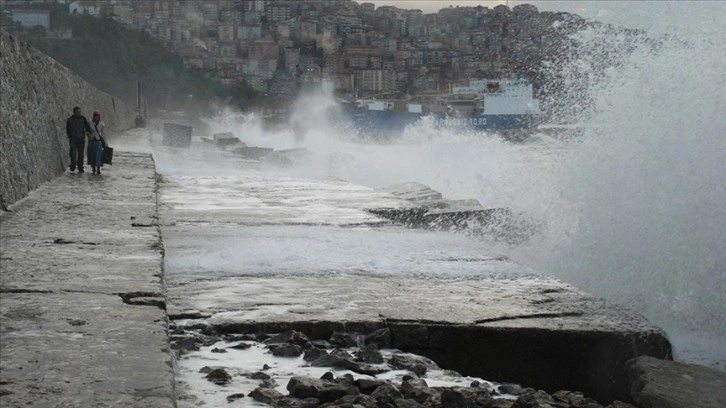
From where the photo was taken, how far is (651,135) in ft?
29.6

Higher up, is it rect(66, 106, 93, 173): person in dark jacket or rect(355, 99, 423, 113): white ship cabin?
rect(66, 106, 93, 173): person in dark jacket

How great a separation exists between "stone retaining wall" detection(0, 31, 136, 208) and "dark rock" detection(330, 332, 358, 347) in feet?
11.4

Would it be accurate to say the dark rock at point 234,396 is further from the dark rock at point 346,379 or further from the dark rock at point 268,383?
the dark rock at point 346,379

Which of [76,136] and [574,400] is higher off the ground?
[76,136]

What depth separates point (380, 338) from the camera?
354 centimetres

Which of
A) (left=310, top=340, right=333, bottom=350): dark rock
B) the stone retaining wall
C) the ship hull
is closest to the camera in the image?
(left=310, top=340, right=333, bottom=350): dark rock

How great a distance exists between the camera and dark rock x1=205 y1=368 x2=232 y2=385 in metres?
2.86

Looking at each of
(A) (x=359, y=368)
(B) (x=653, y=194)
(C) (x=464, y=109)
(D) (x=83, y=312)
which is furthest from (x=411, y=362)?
(C) (x=464, y=109)

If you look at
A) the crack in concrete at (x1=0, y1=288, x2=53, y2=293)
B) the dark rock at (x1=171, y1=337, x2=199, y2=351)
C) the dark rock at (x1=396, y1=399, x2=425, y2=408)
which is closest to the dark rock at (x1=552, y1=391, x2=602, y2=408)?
the dark rock at (x1=396, y1=399, x2=425, y2=408)

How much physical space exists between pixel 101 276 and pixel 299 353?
85 cm

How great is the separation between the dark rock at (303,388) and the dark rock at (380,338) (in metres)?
0.75

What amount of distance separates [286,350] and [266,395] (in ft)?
1.82

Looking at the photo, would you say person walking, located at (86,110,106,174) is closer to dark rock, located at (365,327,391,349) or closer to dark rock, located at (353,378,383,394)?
dark rock, located at (365,327,391,349)

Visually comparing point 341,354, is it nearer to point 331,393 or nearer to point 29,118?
point 331,393
